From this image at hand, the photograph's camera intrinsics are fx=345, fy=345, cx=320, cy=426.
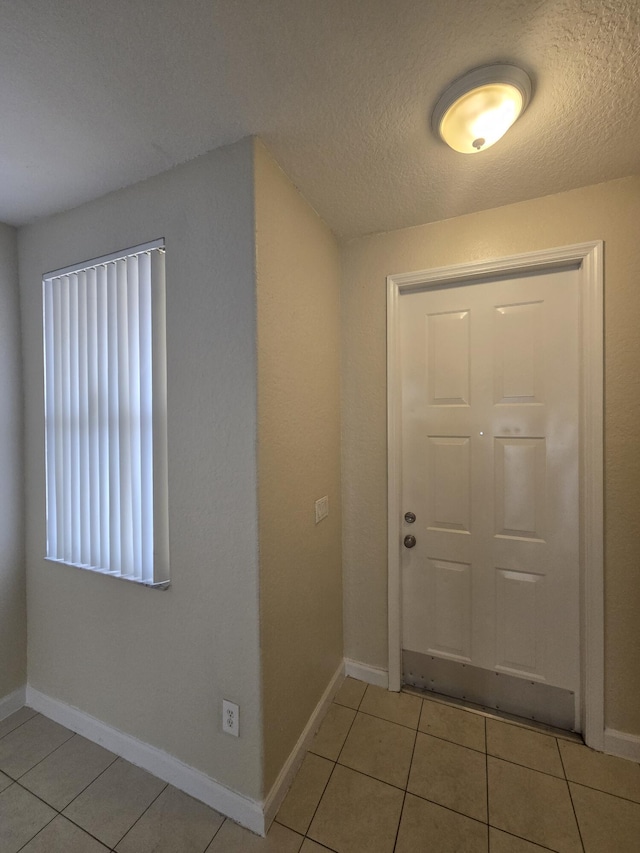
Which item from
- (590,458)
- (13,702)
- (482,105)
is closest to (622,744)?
(590,458)

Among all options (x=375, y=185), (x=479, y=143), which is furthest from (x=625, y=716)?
(x=375, y=185)

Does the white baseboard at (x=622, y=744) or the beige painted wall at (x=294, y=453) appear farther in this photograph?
the white baseboard at (x=622, y=744)

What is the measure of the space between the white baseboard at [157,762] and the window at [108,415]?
717mm

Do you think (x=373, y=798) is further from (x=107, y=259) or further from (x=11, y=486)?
(x=107, y=259)

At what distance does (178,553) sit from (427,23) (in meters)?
1.78

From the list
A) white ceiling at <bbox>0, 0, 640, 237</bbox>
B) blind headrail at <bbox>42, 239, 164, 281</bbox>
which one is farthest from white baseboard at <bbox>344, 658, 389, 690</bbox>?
white ceiling at <bbox>0, 0, 640, 237</bbox>

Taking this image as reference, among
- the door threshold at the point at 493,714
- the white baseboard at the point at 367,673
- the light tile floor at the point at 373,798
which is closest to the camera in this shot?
the light tile floor at the point at 373,798

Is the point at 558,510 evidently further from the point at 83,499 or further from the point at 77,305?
the point at 77,305

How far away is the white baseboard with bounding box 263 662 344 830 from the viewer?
1.23 m

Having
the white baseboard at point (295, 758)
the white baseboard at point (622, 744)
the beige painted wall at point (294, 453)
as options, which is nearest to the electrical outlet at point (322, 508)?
the beige painted wall at point (294, 453)

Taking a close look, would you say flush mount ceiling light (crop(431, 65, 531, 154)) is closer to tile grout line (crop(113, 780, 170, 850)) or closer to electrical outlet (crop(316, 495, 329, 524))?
electrical outlet (crop(316, 495, 329, 524))

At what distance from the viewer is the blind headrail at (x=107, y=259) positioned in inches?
54.5

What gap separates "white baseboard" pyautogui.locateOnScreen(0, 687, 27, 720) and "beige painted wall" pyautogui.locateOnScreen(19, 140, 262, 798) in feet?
1.71

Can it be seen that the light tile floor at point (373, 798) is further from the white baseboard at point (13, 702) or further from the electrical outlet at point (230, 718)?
the electrical outlet at point (230, 718)
